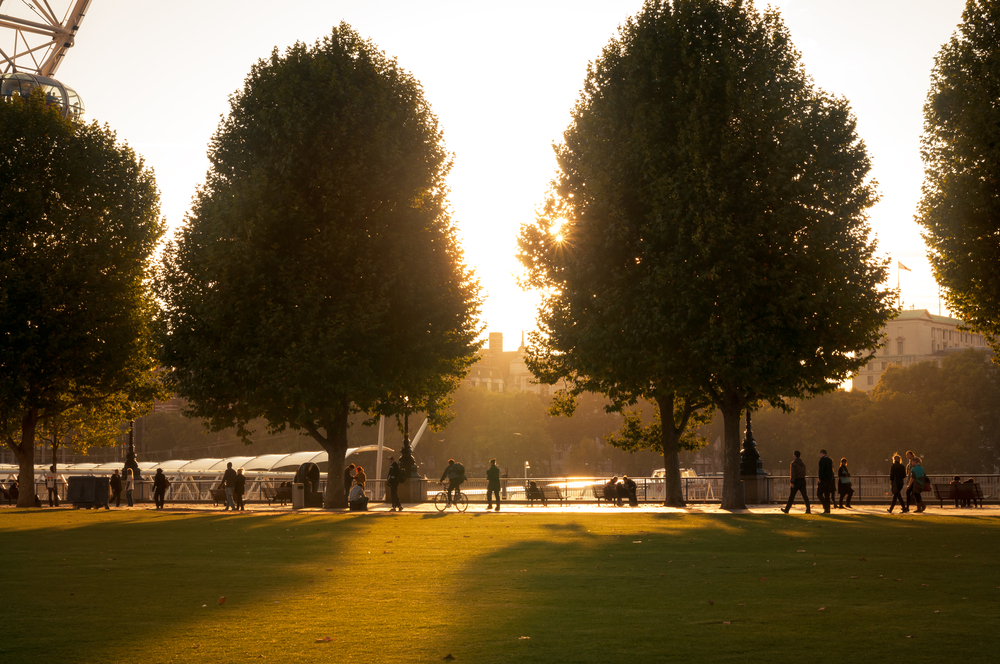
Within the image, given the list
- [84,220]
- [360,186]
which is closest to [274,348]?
[360,186]

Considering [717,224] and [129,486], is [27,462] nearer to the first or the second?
[129,486]

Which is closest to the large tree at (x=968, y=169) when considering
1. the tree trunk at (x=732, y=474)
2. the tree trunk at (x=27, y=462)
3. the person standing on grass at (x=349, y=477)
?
the tree trunk at (x=732, y=474)

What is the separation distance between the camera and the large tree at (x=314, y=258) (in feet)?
108

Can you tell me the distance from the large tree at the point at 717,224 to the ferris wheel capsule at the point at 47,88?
120 ft

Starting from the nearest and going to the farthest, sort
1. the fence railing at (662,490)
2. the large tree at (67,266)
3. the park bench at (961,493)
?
the park bench at (961,493) < the large tree at (67,266) < the fence railing at (662,490)

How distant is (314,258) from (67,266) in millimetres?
10892

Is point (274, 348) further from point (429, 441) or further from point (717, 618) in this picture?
point (429, 441)

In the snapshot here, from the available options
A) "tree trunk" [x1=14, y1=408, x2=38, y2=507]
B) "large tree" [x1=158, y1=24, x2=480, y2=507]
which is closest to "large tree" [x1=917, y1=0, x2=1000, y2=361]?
"large tree" [x1=158, y1=24, x2=480, y2=507]

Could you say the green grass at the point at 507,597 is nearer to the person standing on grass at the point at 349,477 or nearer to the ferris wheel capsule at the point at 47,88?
the person standing on grass at the point at 349,477

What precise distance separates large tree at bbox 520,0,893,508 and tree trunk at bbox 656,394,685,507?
358 cm

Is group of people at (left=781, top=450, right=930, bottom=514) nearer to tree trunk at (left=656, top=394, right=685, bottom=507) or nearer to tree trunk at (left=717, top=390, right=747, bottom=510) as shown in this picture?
tree trunk at (left=717, top=390, right=747, bottom=510)

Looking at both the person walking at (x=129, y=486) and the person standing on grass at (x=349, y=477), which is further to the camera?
the person walking at (x=129, y=486)

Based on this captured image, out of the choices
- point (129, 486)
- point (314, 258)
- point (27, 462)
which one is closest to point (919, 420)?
point (129, 486)

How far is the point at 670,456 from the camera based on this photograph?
A: 1503 inches
